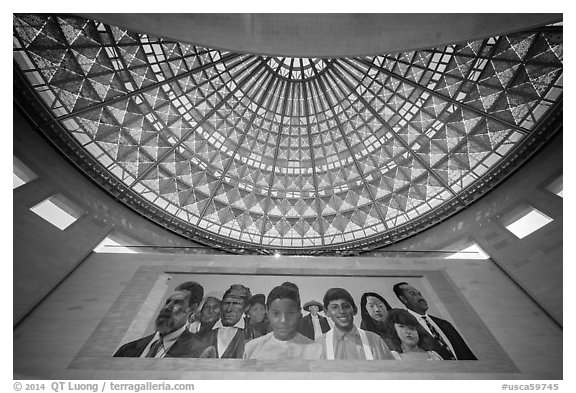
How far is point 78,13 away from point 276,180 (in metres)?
22.5

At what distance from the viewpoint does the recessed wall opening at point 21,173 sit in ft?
50.2

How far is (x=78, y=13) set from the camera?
27.4ft

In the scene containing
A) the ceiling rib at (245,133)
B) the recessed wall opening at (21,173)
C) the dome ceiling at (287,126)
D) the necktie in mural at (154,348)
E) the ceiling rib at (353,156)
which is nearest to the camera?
the necktie in mural at (154,348)

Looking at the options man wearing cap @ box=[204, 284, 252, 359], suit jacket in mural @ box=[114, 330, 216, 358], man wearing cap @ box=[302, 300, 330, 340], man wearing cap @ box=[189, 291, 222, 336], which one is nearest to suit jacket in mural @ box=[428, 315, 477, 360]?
man wearing cap @ box=[302, 300, 330, 340]

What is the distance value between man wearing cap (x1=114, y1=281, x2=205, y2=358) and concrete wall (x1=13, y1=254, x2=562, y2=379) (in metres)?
0.37

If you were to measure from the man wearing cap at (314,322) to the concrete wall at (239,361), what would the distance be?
1401 mm

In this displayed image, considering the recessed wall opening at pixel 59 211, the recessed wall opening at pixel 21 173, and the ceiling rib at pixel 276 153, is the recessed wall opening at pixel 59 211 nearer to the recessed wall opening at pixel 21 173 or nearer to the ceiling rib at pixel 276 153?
the recessed wall opening at pixel 21 173

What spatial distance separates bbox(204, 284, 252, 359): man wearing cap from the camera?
11.3m

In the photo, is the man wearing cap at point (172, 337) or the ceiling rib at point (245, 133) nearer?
the man wearing cap at point (172, 337)

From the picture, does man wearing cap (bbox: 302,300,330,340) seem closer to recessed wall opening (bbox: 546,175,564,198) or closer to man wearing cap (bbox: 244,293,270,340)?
man wearing cap (bbox: 244,293,270,340)

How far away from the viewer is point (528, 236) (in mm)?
16266

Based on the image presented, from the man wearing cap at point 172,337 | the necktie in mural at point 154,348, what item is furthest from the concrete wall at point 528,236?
the necktie in mural at point 154,348

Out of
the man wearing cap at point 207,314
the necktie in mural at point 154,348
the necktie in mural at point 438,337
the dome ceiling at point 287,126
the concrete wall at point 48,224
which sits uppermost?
the dome ceiling at point 287,126
